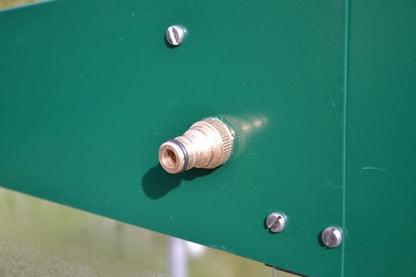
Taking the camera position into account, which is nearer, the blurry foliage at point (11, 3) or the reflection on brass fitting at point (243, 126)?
the reflection on brass fitting at point (243, 126)

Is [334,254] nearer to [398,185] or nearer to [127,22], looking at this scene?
[398,185]

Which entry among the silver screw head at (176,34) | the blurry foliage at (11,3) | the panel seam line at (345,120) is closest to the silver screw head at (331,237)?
the panel seam line at (345,120)

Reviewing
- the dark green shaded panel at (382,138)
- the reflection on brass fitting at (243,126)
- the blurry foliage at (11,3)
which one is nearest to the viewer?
the dark green shaded panel at (382,138)

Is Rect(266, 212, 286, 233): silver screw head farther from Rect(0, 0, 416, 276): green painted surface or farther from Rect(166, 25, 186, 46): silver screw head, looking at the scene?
Rect(166, 25, 186, 46): silver screw head

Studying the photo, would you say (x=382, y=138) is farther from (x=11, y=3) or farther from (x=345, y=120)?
(x=11, y=3)

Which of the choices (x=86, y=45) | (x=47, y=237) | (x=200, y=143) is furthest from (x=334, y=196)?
(x=47, y=237)

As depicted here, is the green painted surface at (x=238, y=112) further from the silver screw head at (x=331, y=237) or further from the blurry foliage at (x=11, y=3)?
the blurry foliage at (x=11, y=3)

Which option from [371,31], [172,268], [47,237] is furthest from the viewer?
[47,237]
